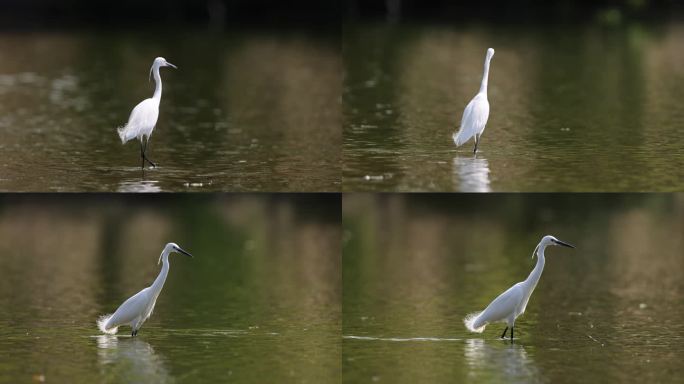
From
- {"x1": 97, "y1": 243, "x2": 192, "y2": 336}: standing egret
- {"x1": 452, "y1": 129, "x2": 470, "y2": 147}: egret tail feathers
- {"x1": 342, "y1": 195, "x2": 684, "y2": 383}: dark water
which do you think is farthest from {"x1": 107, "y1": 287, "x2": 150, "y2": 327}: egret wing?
{"x1": 452, "y1": 129, "x2": 470, "y2": 147}: egret tail feathers

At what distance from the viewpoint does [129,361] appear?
8.51 meters

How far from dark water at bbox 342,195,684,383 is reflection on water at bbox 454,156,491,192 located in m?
1.05

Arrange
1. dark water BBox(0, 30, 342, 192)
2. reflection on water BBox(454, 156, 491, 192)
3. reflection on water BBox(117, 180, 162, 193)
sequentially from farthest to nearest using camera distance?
dark water BBox(0, 30, 342, 192) → reflection on water BBox(117, 180, 162, 193) → reflection on water BBox(454, 156, 491, 192)

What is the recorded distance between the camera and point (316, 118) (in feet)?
44.5

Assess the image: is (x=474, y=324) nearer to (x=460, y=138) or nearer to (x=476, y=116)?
(x=460, y=138)

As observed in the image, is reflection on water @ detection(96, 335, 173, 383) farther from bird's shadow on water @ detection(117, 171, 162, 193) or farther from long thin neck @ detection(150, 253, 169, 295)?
bird's shadow on water @ detection(117, 171, 162, 193)

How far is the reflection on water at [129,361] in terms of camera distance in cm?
803

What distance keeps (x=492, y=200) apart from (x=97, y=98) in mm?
5940

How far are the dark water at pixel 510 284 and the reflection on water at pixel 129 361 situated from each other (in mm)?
1158

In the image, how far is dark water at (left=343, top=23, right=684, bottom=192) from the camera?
9.62m

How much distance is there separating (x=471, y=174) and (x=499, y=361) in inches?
62.4

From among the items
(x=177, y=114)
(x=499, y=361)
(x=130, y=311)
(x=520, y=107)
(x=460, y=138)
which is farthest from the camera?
(x=177, y=114)

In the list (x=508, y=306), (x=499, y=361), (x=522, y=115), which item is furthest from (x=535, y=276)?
(x=522, y=115)

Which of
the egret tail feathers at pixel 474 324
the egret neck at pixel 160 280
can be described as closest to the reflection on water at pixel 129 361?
the egret neck at pixel 160 280
